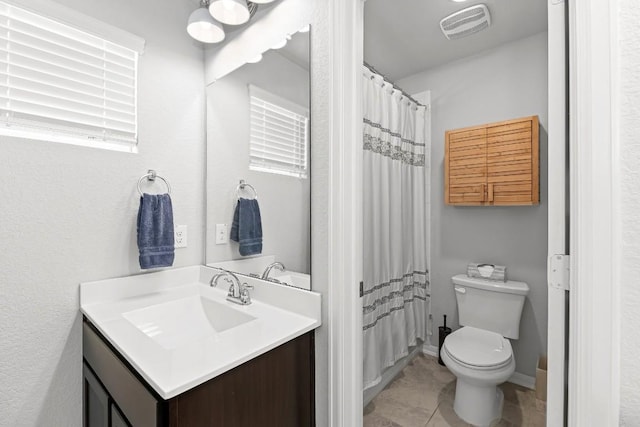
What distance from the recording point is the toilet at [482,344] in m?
1.68

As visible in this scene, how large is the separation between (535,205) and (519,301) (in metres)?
0.69

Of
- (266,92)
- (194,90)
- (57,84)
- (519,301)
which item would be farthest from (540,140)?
(57,84)

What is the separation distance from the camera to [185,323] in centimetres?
137

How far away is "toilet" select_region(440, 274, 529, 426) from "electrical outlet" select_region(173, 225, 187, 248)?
1.73 m

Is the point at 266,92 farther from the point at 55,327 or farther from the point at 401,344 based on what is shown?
the point at 401,344

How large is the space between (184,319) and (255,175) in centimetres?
78

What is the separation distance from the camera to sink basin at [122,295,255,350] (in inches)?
49.3

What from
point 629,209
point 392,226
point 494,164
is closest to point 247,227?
point 392,226

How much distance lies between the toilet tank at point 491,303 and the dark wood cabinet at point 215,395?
157 centimetres

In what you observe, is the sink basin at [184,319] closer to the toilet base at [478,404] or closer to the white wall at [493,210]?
the toilet base at [478,404]

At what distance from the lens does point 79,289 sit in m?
1.28

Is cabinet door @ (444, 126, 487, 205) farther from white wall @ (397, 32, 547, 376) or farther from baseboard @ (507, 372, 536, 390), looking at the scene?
baseboard @ (507, 372, 536, 390)

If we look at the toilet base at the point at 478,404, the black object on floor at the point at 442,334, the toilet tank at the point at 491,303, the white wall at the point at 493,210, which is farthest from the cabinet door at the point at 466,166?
the toilet base at the point at 478,404

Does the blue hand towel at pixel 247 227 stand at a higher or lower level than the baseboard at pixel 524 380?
higher
